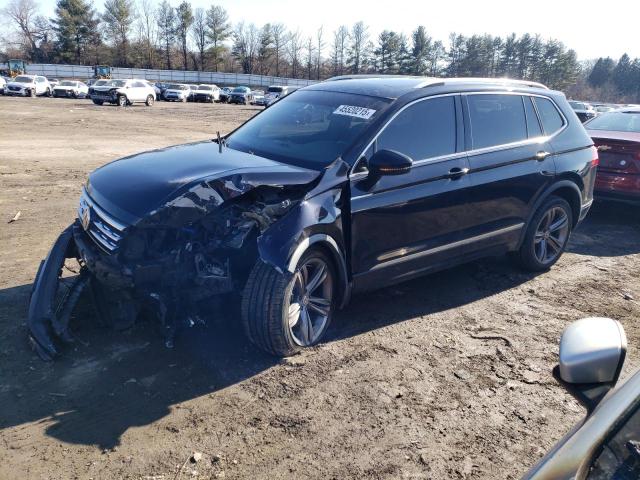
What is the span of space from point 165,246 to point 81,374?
3.33ft

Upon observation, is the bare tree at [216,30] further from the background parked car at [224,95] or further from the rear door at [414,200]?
the rear door at [414,200]

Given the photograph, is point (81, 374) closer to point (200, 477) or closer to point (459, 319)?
point (200, 477)

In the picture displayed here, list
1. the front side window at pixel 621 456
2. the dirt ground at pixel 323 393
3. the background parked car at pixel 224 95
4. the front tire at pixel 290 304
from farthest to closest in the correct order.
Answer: the background parked car at pixel 224 95 → the front tire at pixel 290 304 → the dirt ground at pixel 323 393 → the front side window at pixel 621 456

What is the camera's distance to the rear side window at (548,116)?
557 centimetres

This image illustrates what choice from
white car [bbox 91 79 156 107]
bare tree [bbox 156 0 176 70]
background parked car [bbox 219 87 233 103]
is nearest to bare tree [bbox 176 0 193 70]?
bare tree [bbox 156 0 176 70]

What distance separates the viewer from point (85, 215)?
4023 mm

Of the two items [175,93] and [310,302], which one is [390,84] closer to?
[310,302]

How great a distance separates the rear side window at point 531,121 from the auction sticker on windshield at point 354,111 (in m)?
2.06

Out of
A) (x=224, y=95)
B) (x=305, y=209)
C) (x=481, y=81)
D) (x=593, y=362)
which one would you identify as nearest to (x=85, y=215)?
(x=305, y=209)

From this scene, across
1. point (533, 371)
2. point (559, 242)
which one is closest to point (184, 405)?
point (533, 371)

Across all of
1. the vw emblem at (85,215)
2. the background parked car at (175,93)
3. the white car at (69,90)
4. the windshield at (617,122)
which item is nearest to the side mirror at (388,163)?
the vw emblem at (85,215)

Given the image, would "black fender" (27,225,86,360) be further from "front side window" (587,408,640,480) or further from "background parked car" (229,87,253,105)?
"background parked car" (229,87,253,105)

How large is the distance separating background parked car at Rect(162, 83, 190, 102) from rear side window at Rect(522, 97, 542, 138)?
145ft

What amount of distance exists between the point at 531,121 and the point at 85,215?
4357 millimetres
